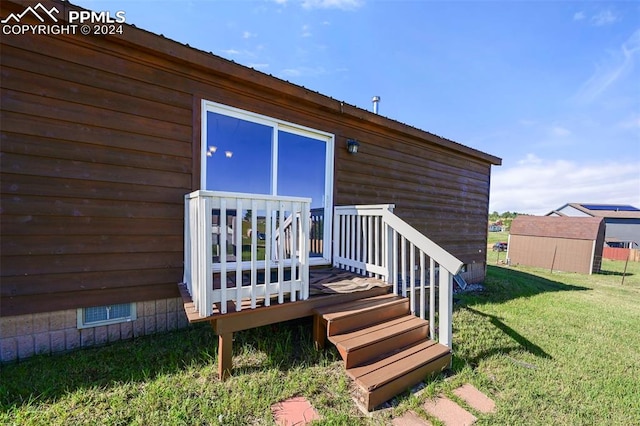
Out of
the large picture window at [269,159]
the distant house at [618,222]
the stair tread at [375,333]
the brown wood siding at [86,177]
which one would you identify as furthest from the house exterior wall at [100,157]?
the distant house at [618,222]

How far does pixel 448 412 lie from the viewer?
1843mm

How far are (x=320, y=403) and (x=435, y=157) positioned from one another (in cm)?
498

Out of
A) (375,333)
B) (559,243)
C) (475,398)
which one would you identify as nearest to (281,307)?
(375,333)

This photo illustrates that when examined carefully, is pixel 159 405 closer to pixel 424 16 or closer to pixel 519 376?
pixel 519 376

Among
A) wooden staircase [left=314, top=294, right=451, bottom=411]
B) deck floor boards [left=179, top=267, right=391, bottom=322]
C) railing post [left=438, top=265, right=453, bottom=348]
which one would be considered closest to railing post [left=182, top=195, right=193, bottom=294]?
Result: deck floor boards [left=179, top=267, right=391, bottom=322]

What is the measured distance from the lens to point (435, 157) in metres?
5.42

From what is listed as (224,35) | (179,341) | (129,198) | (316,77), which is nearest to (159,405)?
(179,341)

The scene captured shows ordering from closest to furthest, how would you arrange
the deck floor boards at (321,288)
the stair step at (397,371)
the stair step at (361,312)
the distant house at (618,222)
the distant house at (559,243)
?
the stair step at (397,371) → the deck floor boards at (321,288) → the stair step at (361,312) → the distant house at (559,243) → the distant house at (618,222)

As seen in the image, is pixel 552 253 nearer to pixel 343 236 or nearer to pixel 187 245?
pixel 343 236

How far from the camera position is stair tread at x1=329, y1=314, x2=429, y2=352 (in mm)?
2146

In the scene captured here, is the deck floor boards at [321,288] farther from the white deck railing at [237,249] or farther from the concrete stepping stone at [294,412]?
the concrete stepping stone at [294,412]

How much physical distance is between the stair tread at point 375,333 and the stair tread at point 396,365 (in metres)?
0.16

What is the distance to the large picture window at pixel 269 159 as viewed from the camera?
3.03 metres

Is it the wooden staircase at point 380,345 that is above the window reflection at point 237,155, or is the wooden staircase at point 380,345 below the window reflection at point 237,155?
below
